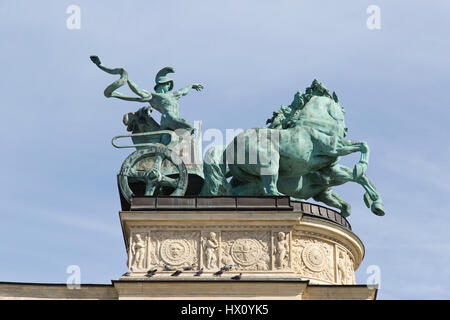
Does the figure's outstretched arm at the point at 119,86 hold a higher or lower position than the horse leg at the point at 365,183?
higher

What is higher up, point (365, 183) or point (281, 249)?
point (365, 183)

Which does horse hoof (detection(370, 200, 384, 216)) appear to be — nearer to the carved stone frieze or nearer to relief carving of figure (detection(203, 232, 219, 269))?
the carved stone frieze

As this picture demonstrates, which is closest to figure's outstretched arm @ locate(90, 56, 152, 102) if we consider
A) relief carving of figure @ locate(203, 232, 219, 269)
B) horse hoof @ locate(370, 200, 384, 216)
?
relief carving of figure @ locate(203, 232, 219, 269)

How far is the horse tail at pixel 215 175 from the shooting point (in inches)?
1414

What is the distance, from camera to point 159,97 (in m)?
38.5

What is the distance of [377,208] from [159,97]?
29.6 feet

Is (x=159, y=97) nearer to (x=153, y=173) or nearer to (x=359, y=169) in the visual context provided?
(x=153, y=173)

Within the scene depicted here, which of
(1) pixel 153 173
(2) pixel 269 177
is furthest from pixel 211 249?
(1) pixel 153 173

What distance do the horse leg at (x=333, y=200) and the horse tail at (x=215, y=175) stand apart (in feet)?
12.8

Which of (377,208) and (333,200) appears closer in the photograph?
(377,208)

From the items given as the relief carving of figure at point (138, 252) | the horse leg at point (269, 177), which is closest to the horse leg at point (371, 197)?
the horse leg at point (269, 177)

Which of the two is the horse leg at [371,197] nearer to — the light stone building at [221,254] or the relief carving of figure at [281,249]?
the light stone building at [221,254]

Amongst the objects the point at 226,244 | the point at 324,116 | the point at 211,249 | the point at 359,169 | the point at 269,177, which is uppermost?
the point at 324,116
